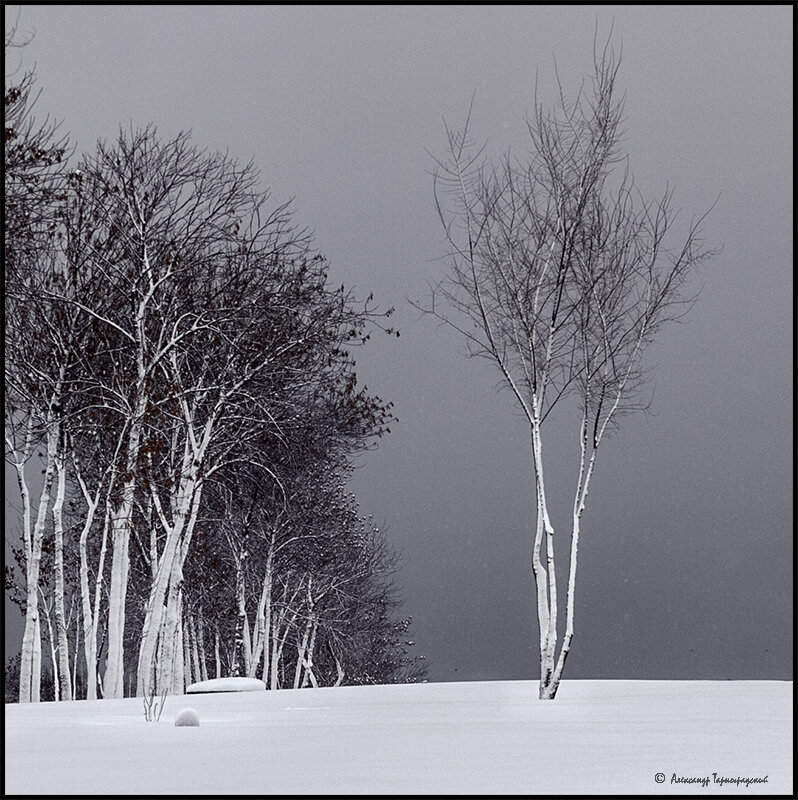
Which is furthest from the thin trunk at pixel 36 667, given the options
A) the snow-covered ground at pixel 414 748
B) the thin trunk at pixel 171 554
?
the snow-covered ground at pixel 414 748

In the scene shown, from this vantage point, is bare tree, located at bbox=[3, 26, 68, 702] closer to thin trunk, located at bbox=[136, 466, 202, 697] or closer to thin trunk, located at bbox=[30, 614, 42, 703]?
thin trunk, located at bbox=[30, 614, 42, 703]

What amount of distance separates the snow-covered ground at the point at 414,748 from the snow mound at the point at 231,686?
3681 millimetres

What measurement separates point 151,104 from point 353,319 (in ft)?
21.2

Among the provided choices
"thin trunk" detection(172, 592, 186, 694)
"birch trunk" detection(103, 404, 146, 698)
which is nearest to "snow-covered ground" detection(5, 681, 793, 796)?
"birch trunk" detection(103, 404, 146, 698)

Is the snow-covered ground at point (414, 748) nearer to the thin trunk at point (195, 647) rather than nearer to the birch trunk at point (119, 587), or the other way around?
the birch trunk at point (119, 587)

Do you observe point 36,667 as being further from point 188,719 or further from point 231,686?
point 188,719

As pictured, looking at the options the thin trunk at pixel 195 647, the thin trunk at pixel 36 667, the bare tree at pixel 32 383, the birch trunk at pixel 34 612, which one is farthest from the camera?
the thin trunk at pixel 195 647

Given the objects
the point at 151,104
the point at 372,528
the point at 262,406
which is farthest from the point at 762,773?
the point at 372,528

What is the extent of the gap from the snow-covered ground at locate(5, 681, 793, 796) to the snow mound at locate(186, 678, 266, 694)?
3.68m

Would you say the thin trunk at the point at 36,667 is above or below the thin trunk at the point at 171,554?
below

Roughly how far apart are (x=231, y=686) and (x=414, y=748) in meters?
10.2

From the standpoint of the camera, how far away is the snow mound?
56.1 ft

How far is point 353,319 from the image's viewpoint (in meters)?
19.0

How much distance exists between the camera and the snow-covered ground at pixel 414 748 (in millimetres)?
6133
